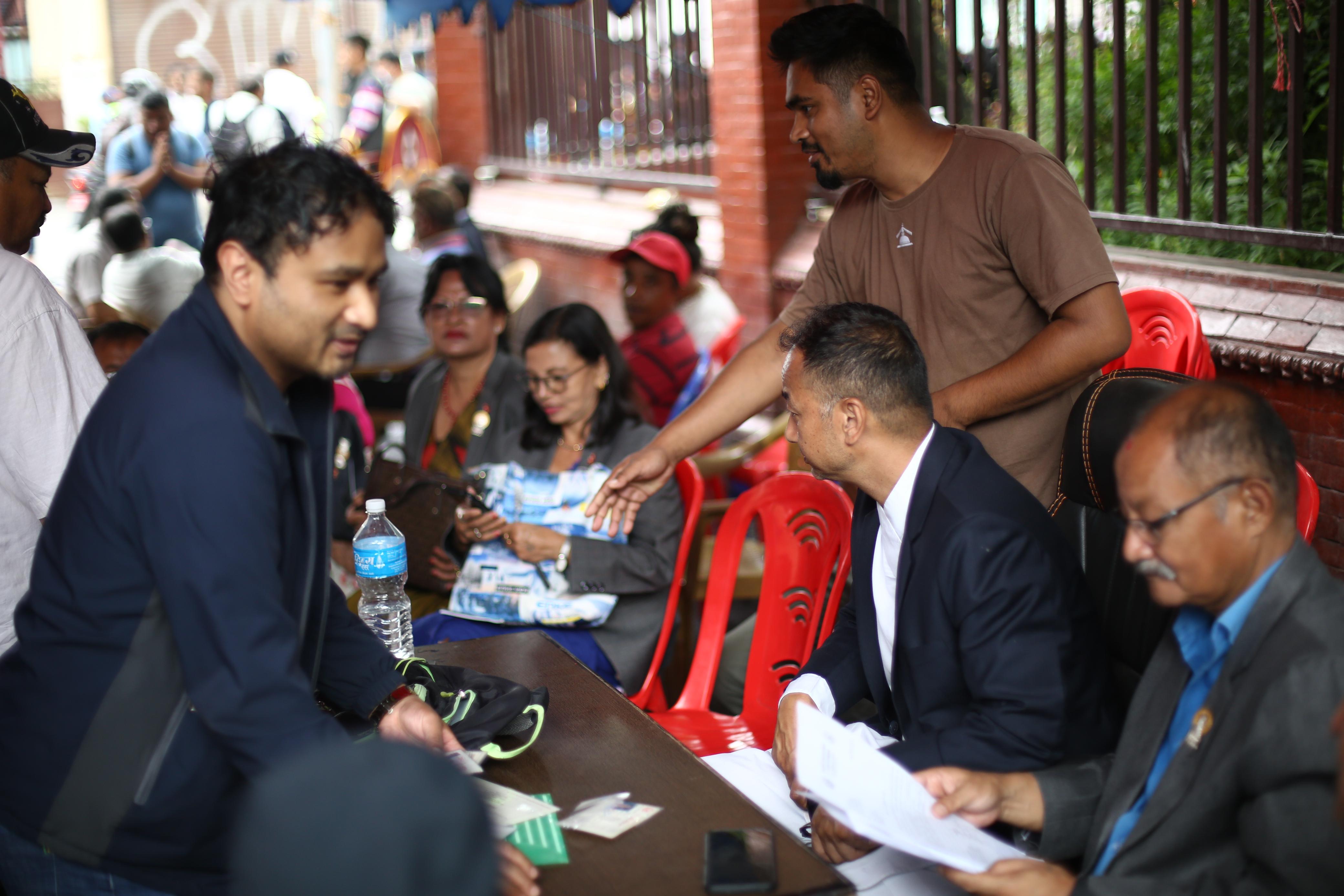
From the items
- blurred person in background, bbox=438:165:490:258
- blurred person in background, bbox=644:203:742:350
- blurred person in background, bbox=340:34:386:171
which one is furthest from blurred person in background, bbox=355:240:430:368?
blurred person in background, bbox=340:34:386:171

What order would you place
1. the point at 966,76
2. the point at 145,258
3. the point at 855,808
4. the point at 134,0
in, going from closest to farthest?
the point at 855,808
the point at 966,76
the point at 145,258
the point at 134,0

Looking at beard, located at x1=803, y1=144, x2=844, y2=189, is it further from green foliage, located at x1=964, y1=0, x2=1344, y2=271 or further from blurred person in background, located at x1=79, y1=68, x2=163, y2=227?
→ blurred person in background, located at x1=79, y1=68, x2=163, y2=227

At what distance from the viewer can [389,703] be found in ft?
6.72

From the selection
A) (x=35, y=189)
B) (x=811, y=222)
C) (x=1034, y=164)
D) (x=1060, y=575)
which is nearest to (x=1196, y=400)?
Answer: (x=1060, y=575)

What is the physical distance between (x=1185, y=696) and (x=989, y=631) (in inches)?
14.1

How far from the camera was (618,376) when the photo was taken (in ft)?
11.8

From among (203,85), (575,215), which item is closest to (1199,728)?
(575,215)

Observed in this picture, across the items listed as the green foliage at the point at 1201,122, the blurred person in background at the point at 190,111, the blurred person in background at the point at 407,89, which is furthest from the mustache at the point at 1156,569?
the blurred person in background at the point at 190,111

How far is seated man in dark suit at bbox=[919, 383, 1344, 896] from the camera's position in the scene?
146cm

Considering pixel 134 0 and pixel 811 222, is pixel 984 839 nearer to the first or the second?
pixel 811 222

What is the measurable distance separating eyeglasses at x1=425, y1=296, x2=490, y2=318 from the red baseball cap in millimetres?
945

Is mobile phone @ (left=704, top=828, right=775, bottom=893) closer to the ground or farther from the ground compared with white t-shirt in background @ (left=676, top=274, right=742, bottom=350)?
closer to the ground

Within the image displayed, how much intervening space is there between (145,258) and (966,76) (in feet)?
14.0

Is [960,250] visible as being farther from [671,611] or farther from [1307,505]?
[671,611]
